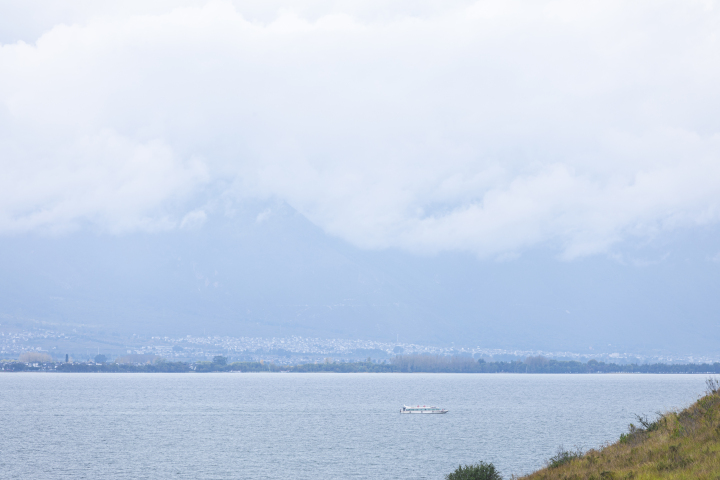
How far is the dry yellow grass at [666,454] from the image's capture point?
26586 mm

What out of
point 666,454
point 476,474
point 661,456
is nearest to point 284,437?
point 476,474

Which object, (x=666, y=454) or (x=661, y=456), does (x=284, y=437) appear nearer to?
(x=661, y=456)

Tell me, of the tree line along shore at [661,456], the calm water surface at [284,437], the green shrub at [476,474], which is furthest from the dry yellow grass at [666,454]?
the calm water surface at [284,437]

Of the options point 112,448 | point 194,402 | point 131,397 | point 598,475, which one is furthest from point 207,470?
point 131,397

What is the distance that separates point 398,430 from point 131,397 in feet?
313

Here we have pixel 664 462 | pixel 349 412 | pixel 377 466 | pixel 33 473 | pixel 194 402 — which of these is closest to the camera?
pixel 664 462

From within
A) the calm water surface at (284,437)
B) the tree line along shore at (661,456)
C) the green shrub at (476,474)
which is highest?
the tree line along shore at (661,456)

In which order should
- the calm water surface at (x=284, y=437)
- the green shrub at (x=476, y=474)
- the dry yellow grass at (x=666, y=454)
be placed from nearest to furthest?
the dry yellow grass at (x=666, y=454) → the green shrub at (x=476, y=474) → the calm water surface at (x=284, y=437)

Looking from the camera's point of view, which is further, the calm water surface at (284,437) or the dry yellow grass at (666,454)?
the calm water surface at (284,437)

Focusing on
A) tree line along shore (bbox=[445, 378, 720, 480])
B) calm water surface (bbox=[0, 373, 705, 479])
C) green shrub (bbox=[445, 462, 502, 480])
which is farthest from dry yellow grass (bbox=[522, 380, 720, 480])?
calm water surface (bbox=[0, 373, 705, 479])

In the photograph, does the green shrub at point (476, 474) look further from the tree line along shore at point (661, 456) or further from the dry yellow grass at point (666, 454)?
the dry yellow grass at point (666, 454)

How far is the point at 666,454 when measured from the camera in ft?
95.8

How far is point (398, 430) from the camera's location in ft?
340

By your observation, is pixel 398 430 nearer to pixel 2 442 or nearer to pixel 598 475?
pixel 2 442
